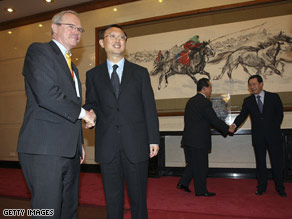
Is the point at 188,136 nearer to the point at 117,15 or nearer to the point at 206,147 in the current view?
the point at 206,147

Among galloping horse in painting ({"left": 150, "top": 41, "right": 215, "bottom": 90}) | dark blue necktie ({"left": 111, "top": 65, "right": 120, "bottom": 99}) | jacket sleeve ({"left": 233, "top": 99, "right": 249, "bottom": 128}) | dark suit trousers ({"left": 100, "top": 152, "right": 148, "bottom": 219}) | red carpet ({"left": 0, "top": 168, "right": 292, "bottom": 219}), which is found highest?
galloping horse in painting ({"left": 150, "top": 41, "right": 215, "bottom": 90})

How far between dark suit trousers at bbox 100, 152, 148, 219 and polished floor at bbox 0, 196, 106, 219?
98cm

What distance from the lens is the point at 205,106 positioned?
3.67 meters

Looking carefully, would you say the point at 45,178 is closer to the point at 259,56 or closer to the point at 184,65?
the point at 184,65

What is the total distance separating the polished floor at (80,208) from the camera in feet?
9.18

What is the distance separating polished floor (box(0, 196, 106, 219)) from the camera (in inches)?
110

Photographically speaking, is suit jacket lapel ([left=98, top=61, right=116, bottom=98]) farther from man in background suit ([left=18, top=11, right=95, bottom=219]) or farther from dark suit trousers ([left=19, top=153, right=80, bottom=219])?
dark suit trousers ([left=19, top=153, right=80, bottom=219])

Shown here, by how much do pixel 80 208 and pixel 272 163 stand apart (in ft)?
8.30

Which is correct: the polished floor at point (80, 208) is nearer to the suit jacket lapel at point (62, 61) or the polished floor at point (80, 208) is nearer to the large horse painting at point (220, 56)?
the suit jacket lapel at point (62, 61)

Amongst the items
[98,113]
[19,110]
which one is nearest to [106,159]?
[98,113]

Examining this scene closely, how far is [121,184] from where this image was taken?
1.89 m

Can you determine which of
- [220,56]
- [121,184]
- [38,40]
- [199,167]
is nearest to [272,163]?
[199,167]

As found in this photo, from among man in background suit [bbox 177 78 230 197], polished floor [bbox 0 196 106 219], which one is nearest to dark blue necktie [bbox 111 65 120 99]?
polished floor [bbox 0 196 106 219]

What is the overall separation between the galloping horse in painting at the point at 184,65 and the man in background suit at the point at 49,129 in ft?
12.9
